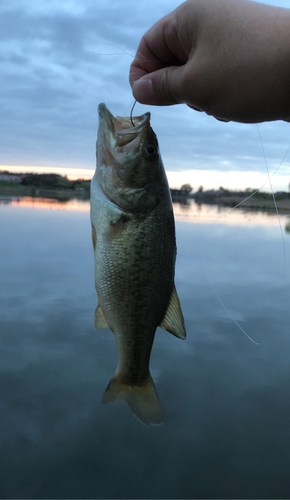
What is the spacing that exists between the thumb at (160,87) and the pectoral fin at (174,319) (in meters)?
1.26

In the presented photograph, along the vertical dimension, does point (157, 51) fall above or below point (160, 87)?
above

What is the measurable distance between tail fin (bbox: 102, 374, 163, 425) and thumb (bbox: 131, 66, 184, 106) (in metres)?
1.94

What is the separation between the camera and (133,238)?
6.77 feet

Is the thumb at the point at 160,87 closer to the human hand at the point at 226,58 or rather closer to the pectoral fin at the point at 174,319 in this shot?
the human hand at the point at 226,58

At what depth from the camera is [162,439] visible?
6695 mm

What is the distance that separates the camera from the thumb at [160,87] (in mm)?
2043

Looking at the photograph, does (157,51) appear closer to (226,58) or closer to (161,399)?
(226,58)

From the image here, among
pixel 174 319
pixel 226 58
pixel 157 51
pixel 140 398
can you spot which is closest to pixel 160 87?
pixel 157 51

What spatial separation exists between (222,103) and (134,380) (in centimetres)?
194

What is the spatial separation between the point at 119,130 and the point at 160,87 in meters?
0.38

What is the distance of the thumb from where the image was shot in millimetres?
2043

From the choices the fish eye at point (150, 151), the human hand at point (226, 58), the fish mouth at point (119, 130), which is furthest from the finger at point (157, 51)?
the fish eye at point (150, 151)

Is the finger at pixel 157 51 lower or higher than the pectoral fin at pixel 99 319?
higher

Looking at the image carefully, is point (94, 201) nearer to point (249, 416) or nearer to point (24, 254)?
point (249, 416)
